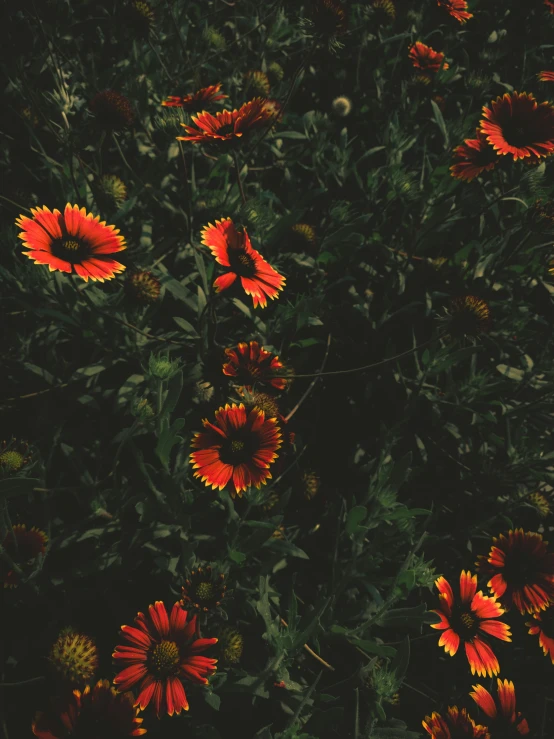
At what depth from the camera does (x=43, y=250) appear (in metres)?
1.16

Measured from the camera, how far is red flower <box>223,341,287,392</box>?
1376 mm

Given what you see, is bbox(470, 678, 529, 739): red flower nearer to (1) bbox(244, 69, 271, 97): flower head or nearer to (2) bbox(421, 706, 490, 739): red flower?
(2) bbox(421, 706, 490, 739): red flower

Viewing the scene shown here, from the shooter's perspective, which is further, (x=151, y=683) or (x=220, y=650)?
(x=220, y=650)

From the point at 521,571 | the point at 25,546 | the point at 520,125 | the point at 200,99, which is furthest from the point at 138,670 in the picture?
the point at 520,125

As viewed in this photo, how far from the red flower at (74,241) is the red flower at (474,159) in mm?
1158

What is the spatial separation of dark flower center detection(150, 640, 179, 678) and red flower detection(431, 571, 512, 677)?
66 cm

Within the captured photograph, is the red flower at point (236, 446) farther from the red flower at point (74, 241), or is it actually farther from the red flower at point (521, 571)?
the red flower at point (521, 571)

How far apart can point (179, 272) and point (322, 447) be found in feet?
2.89

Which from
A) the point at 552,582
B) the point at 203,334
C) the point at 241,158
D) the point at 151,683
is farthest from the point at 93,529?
the point at 241,158

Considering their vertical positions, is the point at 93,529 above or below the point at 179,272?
below

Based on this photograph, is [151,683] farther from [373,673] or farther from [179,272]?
[179,272]

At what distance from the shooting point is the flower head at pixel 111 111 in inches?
59.9

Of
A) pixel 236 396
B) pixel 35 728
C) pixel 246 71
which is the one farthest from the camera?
pixel 246 71

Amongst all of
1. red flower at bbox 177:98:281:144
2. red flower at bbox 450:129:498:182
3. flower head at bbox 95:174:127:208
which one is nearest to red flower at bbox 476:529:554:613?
red flower at bbox 450:129:498:182
